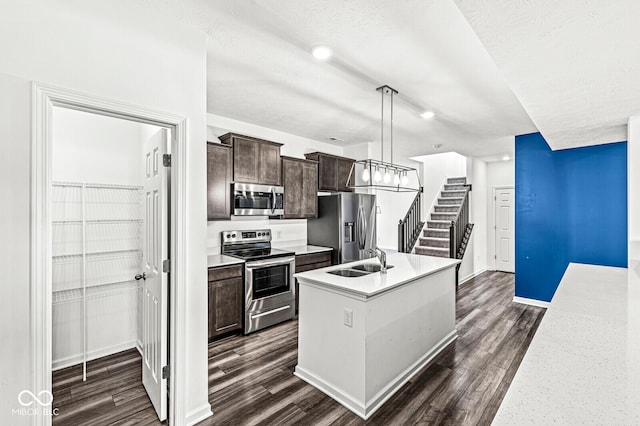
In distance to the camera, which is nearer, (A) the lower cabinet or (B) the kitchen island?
(B) the kitchen island

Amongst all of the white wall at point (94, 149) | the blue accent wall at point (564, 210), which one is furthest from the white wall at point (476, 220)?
the white wall at point (94, 149)

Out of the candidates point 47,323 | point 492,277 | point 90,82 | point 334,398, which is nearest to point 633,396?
point 334,398

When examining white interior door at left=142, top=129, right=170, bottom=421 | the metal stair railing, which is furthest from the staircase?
white interior door at left=142, top=129, right=170, bottom=421

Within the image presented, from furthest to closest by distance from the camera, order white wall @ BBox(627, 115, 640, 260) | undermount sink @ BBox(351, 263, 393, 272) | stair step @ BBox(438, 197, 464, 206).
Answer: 1. stair step @ BBox(438, 197, 464, 206)
2. undermount sink @ BBox(351, 263, 393, 272)
3. white wall @ BBox(627, 115, 640, 260)

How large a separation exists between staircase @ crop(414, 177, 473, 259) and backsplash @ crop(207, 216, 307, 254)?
2932mm

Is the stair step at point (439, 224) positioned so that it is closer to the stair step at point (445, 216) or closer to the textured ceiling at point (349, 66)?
the stair step at point (445, 216)

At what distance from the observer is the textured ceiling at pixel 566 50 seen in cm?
125

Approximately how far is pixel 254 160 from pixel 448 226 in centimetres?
504

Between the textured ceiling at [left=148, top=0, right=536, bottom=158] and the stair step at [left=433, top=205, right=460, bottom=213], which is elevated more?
the textured ceiling at [left=148, top=0, right=536, bottom=158]

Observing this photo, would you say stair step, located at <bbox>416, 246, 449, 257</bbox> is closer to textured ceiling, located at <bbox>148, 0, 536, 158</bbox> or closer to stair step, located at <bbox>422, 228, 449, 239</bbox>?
stair step, located at <bbox>422, 228, 449, 239</bbox>

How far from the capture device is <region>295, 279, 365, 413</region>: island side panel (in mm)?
2291

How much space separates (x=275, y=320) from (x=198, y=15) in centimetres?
328

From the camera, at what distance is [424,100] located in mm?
3297

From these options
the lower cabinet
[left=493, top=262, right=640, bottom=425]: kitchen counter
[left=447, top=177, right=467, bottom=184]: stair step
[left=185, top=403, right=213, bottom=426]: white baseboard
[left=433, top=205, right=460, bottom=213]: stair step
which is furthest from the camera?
[left=447, top=177, right=467, bottom=184]: stair step
